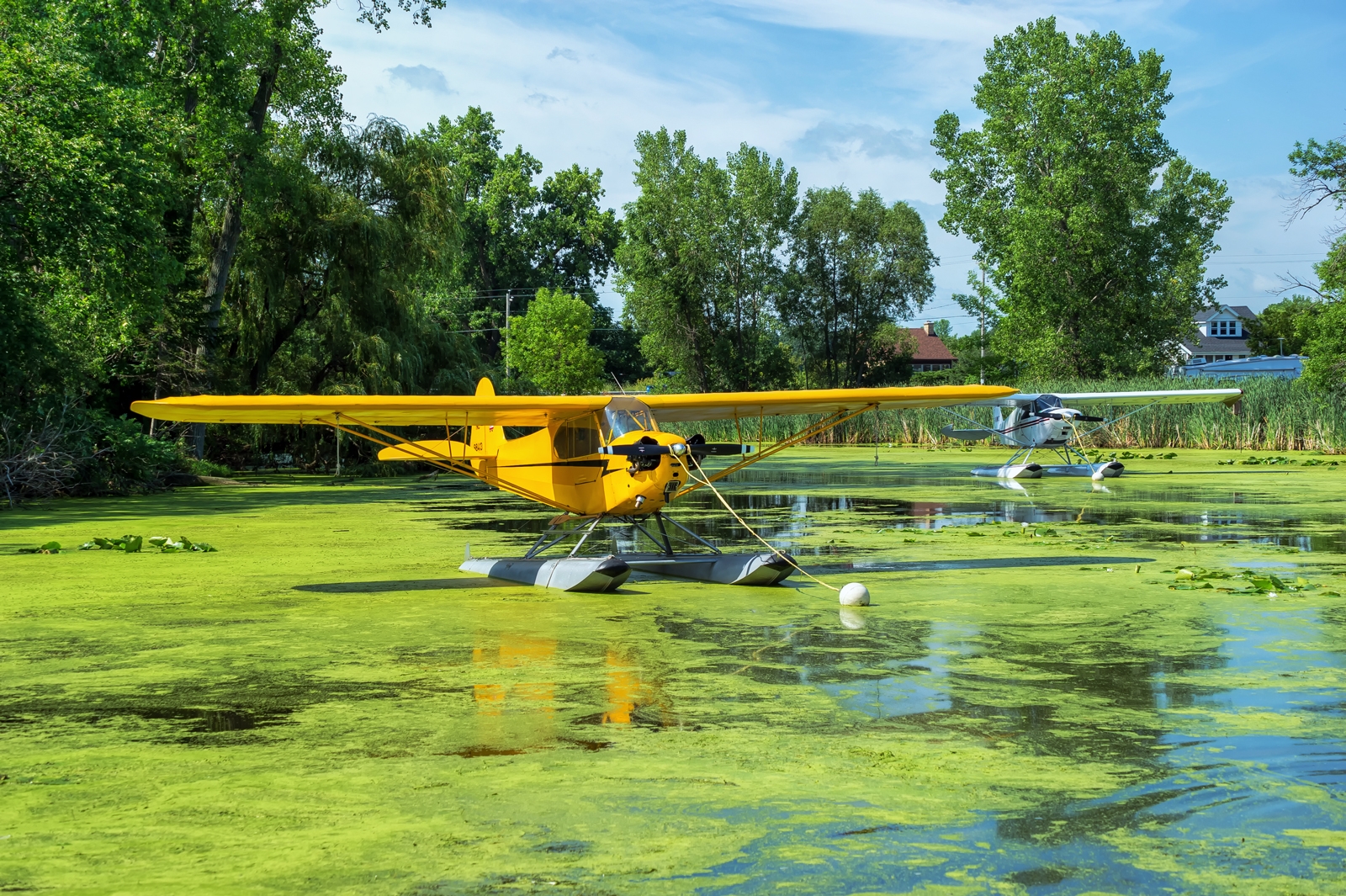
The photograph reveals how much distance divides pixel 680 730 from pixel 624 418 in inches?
224

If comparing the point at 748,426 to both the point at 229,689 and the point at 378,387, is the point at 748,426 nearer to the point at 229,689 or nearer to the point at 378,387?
the point at 378,387

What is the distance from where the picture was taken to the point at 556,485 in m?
11.5

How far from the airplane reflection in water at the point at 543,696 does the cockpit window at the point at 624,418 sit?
11.3 ft

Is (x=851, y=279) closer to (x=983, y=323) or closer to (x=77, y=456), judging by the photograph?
(x=983, y=323)

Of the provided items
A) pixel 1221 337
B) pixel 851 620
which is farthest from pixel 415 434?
pixel 1221 337

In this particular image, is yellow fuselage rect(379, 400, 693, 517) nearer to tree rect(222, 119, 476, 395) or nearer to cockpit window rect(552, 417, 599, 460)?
cockpit window rect(552, 417, 599, 460)

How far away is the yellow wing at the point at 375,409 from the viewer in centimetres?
1001

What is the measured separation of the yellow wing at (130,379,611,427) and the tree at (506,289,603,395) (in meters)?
57.9

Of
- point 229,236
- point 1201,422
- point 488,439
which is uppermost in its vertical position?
point 229,236

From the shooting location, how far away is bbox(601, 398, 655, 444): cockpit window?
34.4ft

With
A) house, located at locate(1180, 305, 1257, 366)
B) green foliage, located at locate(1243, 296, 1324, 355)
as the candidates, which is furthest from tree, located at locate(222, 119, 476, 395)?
house, located at locate(1180, 305, 1257, 366)

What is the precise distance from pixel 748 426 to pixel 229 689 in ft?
150

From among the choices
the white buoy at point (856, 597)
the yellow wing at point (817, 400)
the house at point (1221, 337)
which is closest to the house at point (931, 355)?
the house at point (1221, 337)

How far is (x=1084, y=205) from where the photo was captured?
49.2 meters
